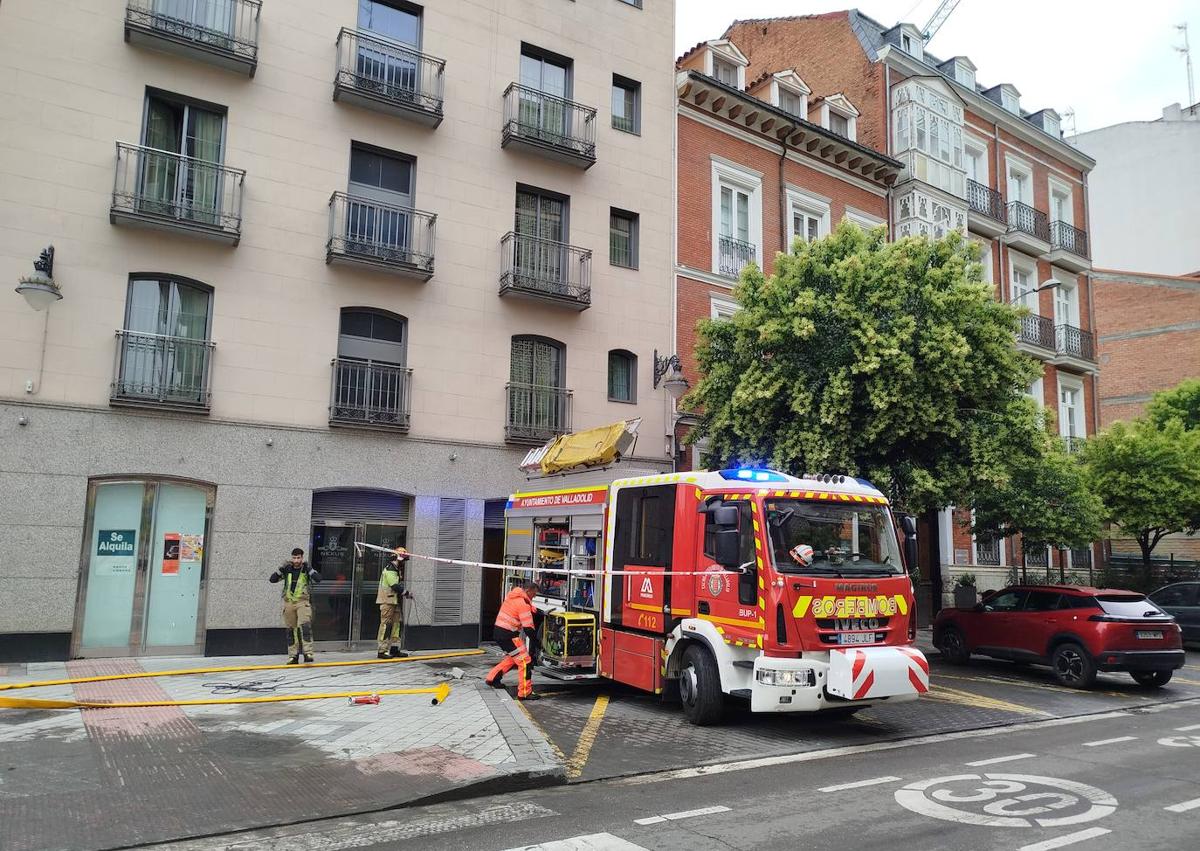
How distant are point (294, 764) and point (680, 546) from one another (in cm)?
486

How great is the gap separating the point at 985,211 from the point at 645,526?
20.9 m

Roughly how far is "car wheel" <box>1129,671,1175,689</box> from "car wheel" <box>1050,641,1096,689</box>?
0.83 meters

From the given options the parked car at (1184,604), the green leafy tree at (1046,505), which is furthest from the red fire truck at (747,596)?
the parked car at (1184,604)

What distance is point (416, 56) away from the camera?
54.2 ft

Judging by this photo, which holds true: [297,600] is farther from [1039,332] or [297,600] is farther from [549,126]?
[1039,332]

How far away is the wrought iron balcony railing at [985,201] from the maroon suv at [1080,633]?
15.2m

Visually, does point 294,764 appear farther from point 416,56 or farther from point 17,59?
point 416,56

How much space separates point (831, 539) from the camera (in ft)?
32.0

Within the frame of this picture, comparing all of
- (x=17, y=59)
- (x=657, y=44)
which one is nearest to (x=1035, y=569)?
(x=657, y=44)

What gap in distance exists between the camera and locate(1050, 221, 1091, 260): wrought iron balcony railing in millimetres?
29172

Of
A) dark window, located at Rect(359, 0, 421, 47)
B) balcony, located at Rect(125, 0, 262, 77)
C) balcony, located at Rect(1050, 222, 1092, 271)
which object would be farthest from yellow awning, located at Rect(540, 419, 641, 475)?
balcony, located at Rect(1050, 222, 1092, 271)

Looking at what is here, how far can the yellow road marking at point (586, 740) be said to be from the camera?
7895 millimetres

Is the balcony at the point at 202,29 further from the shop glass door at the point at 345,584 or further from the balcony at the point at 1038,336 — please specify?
the balcony at the point at 1038,336

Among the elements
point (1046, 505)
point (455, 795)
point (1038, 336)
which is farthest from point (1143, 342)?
point (455, 795)
